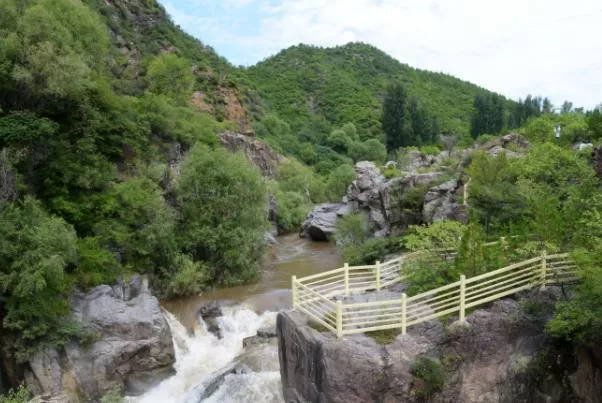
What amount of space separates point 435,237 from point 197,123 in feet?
71.8

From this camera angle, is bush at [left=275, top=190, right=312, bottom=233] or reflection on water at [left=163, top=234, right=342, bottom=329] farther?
bush at [left=275, top=190, right=312, bottom=233]

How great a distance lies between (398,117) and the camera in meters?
74.4

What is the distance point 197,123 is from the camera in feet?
113

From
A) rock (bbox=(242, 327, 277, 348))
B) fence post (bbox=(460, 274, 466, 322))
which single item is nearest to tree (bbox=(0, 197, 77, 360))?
rock (bbox=(242, 327, 277, 348))

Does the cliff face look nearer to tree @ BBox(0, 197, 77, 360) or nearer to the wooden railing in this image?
the wooden railing

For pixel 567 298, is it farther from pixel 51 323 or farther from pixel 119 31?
Result: pixel 119 31

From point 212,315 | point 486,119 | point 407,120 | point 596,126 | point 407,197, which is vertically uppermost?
point 407,120

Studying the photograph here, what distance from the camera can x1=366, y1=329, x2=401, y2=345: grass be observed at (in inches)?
537

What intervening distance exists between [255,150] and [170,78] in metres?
10.7

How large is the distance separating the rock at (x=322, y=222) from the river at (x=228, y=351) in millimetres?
12253

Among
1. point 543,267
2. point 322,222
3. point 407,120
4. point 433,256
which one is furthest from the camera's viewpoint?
point 407,120

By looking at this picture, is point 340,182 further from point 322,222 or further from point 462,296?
point 462,296

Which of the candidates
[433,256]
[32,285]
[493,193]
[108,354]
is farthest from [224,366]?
[493,193]

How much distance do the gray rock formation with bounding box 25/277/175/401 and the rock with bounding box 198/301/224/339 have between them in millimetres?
2200
